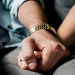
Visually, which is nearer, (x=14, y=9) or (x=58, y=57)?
(x=58, y=57)

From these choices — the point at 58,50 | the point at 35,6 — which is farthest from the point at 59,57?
the point at 35,6


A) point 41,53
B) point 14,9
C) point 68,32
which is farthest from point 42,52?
point 14,9

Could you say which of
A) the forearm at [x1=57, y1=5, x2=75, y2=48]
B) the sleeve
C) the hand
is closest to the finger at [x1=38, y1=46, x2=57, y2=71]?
the hand

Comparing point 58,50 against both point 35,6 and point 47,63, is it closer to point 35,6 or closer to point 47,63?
point 47,63

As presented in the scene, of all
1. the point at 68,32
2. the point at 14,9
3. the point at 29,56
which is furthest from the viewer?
the point at 14,9

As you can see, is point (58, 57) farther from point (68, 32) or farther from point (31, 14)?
point (31, 14)

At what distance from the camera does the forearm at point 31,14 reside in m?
0.47

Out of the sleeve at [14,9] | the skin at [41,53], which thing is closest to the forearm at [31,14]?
the sleeve at [14,9]

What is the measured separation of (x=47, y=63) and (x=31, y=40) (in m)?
0.09

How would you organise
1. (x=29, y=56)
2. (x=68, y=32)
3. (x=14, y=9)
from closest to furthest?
(x=29, y=56) → (x=68, y=32) → (x=14, y=9)

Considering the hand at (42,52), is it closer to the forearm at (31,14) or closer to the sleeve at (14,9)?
the forearm at (31,14)

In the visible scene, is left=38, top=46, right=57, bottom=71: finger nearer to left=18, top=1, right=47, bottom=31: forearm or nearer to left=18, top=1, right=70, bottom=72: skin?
left=18, top=1, right=70, bottom=72: skin

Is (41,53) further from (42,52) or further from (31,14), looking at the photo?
(31,14)

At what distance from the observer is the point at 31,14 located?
1.69 feet
